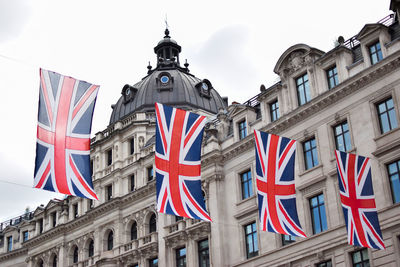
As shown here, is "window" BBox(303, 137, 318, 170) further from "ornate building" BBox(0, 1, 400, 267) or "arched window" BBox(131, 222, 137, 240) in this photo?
"arched window" BBox(131, 222, 137, 240)

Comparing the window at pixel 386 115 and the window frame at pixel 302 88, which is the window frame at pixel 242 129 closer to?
the window frame at pixel 302 88

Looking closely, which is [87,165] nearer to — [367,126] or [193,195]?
[193,195]

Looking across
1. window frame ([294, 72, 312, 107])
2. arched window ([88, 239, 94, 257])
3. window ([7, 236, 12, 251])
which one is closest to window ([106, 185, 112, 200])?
arched window ([88, 239, 94, 257])

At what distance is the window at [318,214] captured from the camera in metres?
40.5

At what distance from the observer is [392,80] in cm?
3859

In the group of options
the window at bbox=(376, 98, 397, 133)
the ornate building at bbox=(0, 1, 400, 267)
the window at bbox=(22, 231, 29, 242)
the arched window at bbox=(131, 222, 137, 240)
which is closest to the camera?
the window at bbox=(376, 98, 397, 133)

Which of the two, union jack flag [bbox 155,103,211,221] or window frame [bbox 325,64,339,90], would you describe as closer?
union jack flag [bbox 155,103,211,221]

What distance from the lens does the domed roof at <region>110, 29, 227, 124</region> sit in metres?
63.9

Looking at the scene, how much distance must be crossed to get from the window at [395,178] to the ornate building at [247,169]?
6 cm

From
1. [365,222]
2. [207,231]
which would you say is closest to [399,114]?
[365,222]

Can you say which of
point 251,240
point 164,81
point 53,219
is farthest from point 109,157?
point 251,240

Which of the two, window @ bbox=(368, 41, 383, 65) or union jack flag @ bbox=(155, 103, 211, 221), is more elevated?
window @ bbox=(368, 41, 383, 65)

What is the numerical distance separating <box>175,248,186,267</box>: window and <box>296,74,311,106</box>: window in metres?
15.0

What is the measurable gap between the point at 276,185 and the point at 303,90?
12294 millimetres
